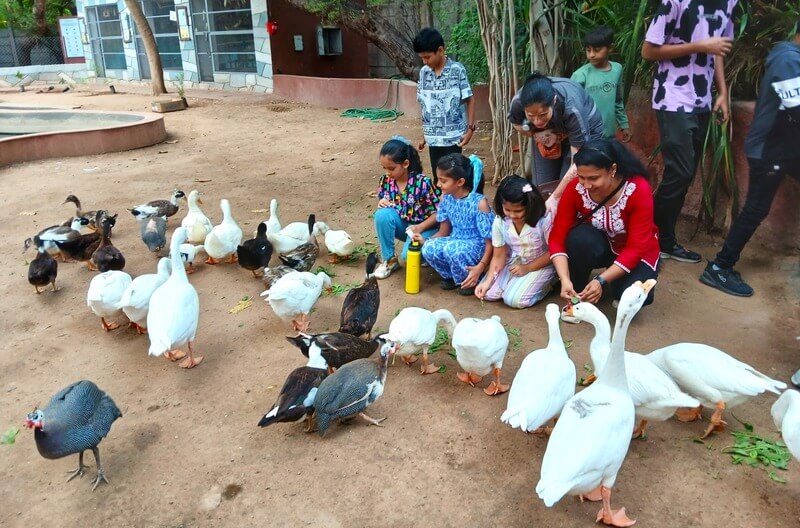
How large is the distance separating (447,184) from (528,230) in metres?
0.61

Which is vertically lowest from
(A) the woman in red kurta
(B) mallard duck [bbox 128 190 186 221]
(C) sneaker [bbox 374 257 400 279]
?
(C) sneaker [bbox 374 257 400 279]

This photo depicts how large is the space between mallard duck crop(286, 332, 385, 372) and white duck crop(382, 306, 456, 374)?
0.09 metres

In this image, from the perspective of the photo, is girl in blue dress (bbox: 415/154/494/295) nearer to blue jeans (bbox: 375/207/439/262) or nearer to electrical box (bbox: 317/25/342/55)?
blue jeans (bbox: 375/207/439/262)

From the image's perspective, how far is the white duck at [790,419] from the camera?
2180 mm

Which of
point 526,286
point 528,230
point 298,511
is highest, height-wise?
point 528,230

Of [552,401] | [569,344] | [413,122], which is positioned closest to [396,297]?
[569,344]

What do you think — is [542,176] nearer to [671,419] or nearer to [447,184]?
[447,184]

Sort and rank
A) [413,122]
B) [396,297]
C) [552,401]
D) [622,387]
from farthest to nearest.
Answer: [413,122], [396,297], [552,401], [622,387]

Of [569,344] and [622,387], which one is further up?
[622,387]

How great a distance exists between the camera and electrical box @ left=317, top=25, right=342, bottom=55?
14281 millimetres

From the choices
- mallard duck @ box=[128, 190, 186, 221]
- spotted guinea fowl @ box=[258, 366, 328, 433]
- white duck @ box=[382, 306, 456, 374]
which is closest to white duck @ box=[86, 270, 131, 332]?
spotted guinea fowl @ box=[258, 366, 328, 433]

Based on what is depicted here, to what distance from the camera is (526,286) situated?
383 cm

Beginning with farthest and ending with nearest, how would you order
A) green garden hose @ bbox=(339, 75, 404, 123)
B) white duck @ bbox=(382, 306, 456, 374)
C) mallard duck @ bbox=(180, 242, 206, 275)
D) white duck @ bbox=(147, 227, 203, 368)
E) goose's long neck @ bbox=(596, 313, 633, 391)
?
green garden hose @ bbox=(339, 75, 404, 123) → mallard duck @ bbox=(180, 242, 206, 275) → white duck @ bbox=(147, 227, 203, 368) → white duck @ bbox=(382, 306, 456, 374) → goose's long neck @ bbox=(596, 313, 633, 391)

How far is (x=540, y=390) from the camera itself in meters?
2.45
